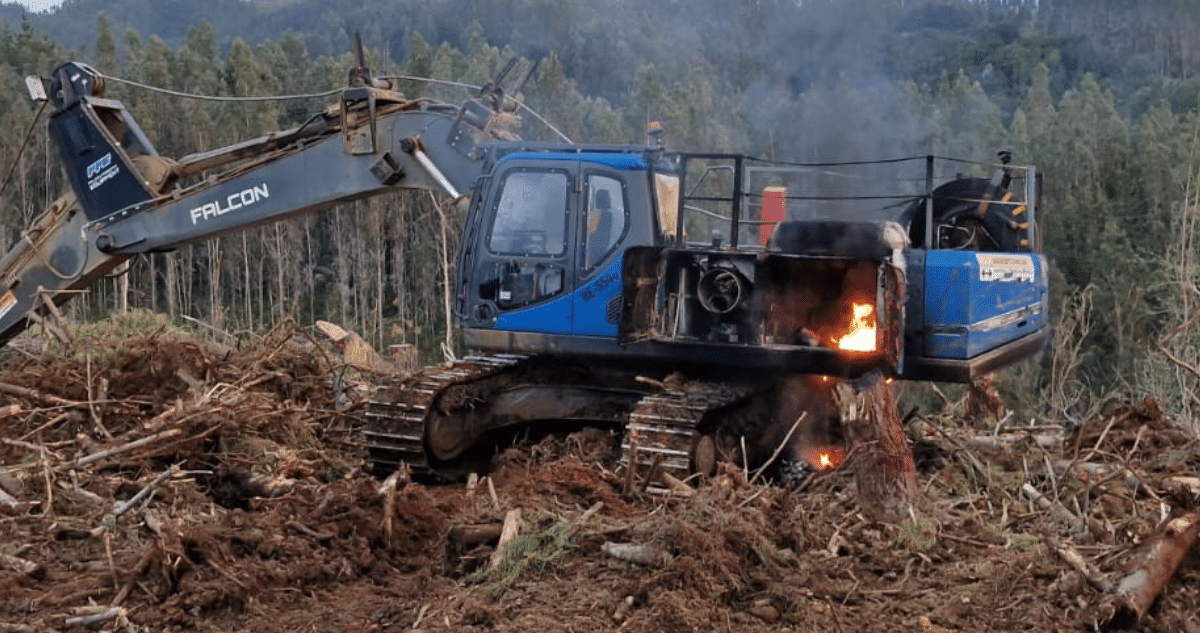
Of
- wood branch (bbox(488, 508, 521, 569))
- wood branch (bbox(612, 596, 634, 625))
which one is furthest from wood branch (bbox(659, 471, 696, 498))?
wood branch (bbox(612, 596, 634, 625))

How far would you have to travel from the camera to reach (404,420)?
8492mm

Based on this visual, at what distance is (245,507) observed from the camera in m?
8.04

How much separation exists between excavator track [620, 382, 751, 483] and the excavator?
0.6 inches

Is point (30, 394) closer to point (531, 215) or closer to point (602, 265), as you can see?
point (531, 215)

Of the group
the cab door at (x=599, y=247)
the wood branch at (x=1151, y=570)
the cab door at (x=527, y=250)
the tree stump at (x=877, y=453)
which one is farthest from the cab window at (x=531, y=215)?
the wood branch at (x=1151, y=570)

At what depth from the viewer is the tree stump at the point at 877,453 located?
680 cm

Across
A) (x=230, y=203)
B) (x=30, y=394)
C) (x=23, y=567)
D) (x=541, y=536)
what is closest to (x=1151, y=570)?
(x=541, y=536)

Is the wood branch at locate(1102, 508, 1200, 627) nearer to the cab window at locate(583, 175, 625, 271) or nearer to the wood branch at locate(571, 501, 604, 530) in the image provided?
the wood branch at locate(571, 501, 604, 530)

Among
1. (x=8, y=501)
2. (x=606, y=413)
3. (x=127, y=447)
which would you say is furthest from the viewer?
(x=606, y=413)

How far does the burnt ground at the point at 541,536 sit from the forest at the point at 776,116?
1087cm

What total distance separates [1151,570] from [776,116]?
52.6ft

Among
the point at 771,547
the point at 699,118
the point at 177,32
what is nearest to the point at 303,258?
the point at 699,118

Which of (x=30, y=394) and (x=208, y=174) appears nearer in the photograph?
(x=30, y=394)

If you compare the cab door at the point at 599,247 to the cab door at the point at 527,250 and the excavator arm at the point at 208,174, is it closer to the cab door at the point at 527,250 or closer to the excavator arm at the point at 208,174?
the cab door at the point at 527,250
